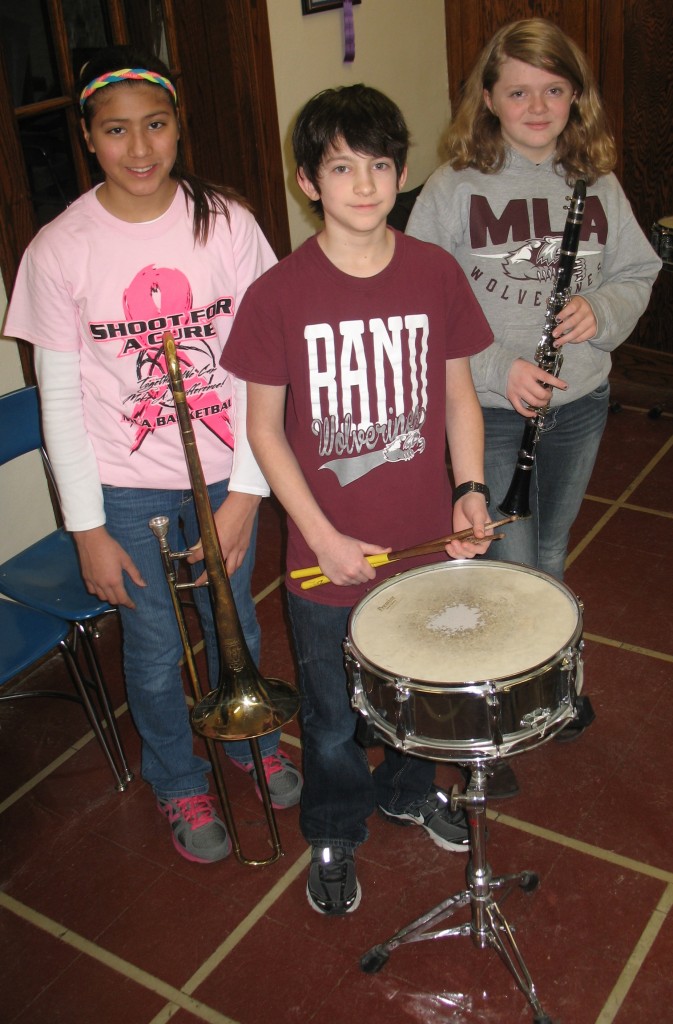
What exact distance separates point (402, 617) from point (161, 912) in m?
0.93

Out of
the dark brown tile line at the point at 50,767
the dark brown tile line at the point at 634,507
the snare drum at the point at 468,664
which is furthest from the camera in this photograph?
the dark brown tile line at the point at 634,507

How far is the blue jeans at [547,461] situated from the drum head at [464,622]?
379 millimetres

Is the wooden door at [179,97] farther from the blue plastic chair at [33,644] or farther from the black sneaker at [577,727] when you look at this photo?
the black sneaker at [577,727]

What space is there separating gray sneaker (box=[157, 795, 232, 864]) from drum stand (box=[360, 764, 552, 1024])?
44 cm

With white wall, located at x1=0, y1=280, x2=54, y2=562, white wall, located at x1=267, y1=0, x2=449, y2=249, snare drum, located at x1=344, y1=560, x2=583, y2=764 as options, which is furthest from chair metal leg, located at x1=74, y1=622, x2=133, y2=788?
white wall, located at x1=267, y1=0, x2=449, y2=249

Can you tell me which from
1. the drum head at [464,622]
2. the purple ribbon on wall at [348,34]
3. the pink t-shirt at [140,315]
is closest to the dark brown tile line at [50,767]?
the pink t-shirt at [140,315]

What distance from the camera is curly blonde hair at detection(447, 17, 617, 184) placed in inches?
73.8

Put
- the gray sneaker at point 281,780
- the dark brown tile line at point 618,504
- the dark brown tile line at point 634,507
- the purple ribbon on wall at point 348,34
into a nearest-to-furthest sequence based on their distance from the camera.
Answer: the gray sneaker at point 281,780, the dark brown tile line at point 618,504, the dark brown tile line at point 634,507, the purple ribbon on wall at point 348,34

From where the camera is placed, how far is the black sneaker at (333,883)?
1994mm

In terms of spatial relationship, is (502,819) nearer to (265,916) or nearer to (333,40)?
(265,916)

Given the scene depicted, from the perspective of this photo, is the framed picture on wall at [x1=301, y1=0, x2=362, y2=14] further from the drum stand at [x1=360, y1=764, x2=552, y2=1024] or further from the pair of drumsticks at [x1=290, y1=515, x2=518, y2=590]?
the drum stand at [x1=360, y1=764, x2=552, y2=1024]

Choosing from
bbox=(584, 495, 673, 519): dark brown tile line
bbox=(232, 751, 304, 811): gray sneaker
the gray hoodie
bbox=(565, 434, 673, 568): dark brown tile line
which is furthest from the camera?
bbox=(584, 495, 673, 519): dark brown tile line

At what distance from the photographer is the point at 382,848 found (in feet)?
7.07

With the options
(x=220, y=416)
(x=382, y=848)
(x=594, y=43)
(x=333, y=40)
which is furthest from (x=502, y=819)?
(x=594, y=43)
